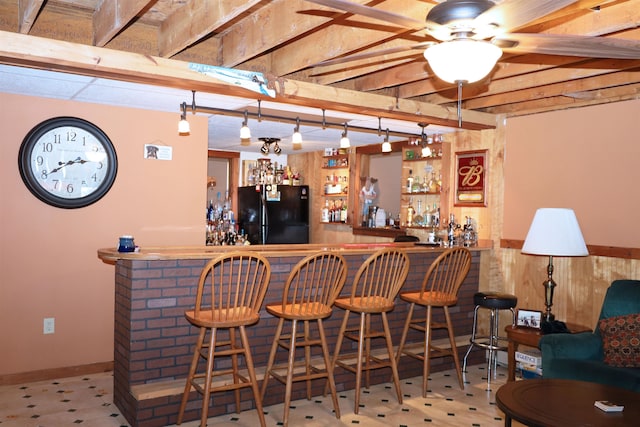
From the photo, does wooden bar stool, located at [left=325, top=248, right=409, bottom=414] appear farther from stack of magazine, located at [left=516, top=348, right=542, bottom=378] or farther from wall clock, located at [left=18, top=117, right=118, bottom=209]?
wall clock, located at [left=18, top=117, right=118, bottom=209]

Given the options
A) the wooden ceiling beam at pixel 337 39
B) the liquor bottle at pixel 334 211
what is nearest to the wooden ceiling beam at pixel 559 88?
the wooden ceiling beam at pixel 337 39

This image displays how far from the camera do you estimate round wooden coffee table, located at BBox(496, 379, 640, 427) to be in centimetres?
243

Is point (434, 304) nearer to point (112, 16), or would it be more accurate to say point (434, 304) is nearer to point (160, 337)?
point (160, 337)

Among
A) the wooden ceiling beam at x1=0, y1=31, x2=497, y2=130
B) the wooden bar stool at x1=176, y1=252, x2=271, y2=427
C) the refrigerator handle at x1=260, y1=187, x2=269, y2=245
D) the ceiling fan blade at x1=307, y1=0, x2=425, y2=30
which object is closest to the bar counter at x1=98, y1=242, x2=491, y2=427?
the wooden bar stool at x1=176, y1=252, x2=271, y2=427

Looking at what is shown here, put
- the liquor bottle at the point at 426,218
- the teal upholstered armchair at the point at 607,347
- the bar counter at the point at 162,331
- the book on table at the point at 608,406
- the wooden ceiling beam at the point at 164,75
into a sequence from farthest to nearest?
the liquor bottle at the point at 426,218
the bar counter at the point at 162,331
the teal upholstered armchair at the point at 607,347
the wooden ceiling beam at the point at 164,75
the book on table at the point at 608,406

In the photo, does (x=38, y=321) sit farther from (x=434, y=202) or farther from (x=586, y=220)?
(x=586, y=220)

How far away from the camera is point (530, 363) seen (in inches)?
176

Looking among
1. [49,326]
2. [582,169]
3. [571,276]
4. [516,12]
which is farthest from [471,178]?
[49,326]

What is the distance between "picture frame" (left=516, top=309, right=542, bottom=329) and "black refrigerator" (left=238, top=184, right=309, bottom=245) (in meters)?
3.82

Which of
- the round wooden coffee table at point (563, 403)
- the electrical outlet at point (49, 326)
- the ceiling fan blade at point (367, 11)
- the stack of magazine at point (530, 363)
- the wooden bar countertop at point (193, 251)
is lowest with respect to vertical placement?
the stack of magazine at point (530, 363)

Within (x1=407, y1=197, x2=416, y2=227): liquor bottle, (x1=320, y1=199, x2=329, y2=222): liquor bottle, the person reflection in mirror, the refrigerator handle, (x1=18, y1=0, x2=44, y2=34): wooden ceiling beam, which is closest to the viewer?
(x1=18, y1=0, x2=44, y2=34): wooden ceiling beam

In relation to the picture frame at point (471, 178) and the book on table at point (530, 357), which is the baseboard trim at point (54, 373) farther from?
the picture frame at point (471, 178)

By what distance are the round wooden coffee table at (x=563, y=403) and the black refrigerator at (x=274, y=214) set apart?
4833 mm

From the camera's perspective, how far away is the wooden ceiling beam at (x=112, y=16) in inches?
110
